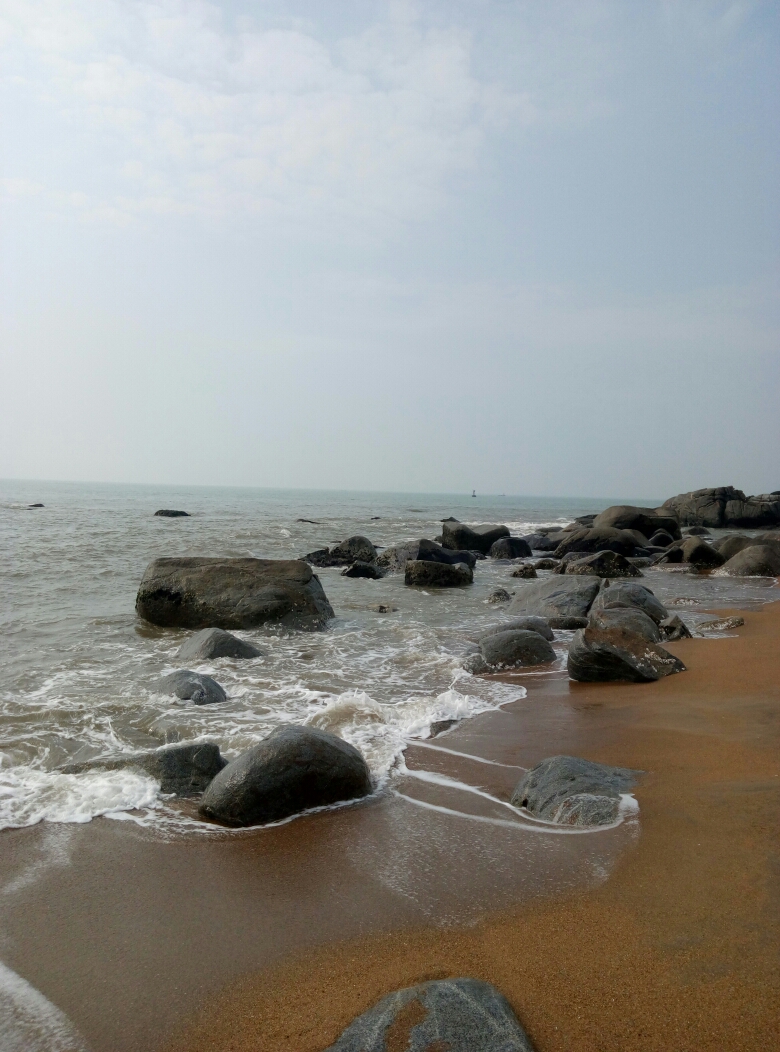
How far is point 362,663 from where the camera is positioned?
320 inches

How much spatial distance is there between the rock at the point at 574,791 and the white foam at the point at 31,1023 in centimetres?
250

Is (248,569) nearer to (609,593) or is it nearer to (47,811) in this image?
(609,593)

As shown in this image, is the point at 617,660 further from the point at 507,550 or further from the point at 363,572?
the point at 507,550

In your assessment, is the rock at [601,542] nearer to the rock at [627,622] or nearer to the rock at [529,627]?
the rock at [529,627]

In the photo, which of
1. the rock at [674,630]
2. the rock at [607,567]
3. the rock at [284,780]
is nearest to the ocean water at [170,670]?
the rock at [284,780]

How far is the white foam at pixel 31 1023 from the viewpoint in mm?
2174

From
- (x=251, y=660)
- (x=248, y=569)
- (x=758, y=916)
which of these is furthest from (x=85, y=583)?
(x=758, y=916)

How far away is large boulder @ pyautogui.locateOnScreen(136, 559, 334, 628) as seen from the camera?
33.2ft

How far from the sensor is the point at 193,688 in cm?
634

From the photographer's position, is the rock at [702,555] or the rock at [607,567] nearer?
the rock at [607,567]

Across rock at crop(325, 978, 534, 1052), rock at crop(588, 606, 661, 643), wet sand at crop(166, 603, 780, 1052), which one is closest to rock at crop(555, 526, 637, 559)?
rock at crop(588, 606, 661, 643)

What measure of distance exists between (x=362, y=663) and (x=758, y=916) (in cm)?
579

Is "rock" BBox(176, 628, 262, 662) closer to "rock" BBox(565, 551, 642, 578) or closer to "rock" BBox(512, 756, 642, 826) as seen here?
"rock" BBox(512, 756, 642, 826)

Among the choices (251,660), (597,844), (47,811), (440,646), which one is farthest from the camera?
(440,646)
